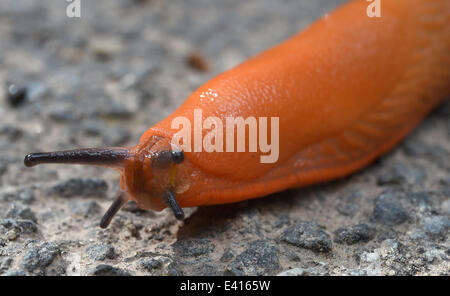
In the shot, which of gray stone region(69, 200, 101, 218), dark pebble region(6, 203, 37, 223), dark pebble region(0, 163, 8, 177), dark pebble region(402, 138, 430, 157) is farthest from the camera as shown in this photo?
dark pebble region(402, 138, 430, 157)

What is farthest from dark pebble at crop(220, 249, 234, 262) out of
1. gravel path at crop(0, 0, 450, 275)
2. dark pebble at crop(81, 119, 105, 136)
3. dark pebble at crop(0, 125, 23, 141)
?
dark pebble at crop(0, 125, 23, 141)

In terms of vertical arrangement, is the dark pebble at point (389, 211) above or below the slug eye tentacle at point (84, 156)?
below

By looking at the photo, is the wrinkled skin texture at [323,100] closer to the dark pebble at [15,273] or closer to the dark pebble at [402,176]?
the dark pebble at [402,176]

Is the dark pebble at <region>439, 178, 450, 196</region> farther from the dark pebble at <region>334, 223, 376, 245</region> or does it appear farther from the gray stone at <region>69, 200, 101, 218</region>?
the gray stone at <region>69, 200, 101, 218</region>

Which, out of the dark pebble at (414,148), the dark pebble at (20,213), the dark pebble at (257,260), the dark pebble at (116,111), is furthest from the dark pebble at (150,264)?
the dark pebble at (414,148)
